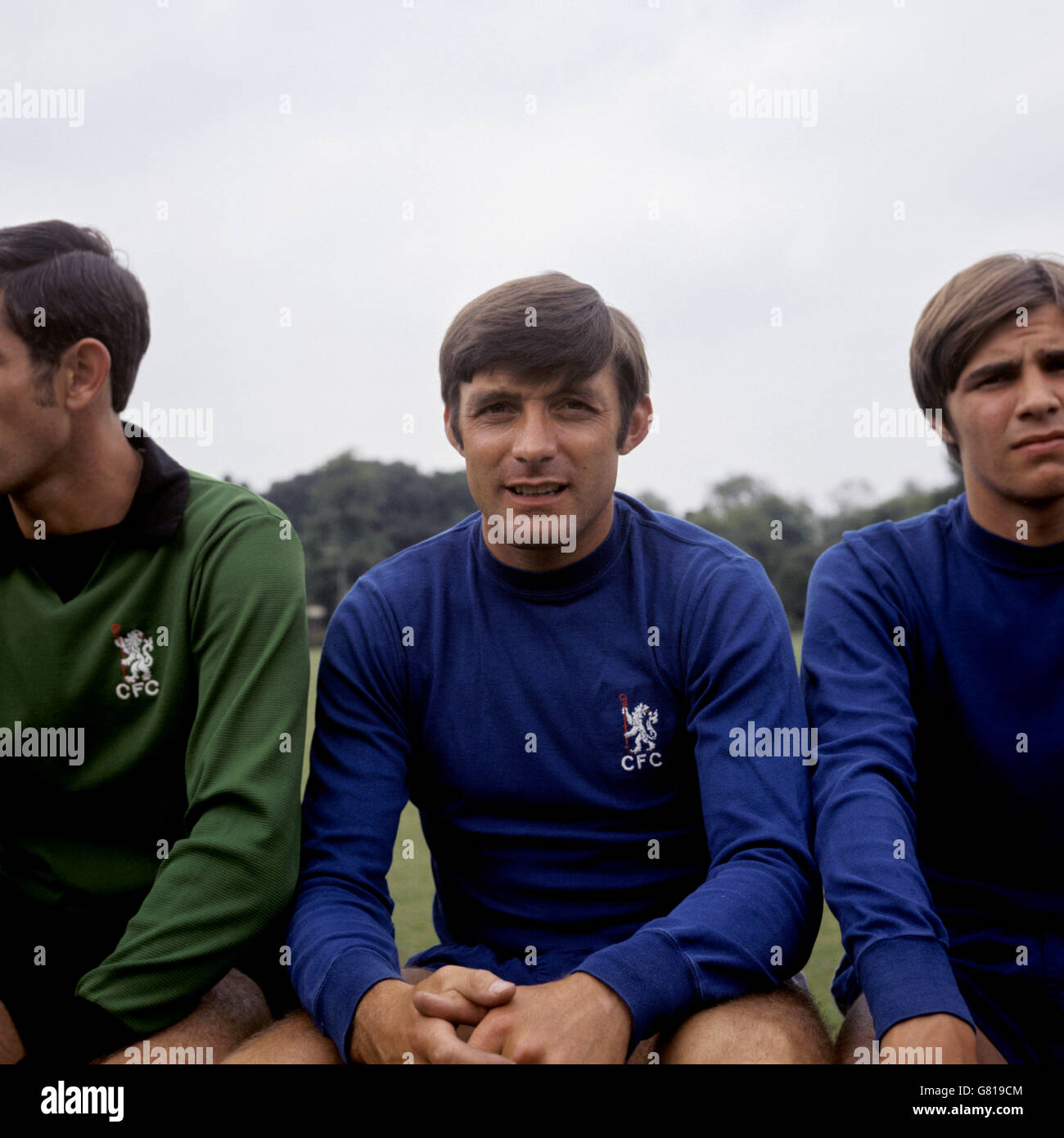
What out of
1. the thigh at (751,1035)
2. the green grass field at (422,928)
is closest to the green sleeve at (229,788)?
the thigh at (751,1035)

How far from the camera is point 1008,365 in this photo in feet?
7.74

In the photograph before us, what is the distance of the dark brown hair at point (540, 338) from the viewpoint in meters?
2.41

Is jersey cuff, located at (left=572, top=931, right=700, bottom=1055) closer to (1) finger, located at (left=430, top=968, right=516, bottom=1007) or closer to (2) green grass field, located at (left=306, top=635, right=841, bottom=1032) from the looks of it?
(1) finger, located at (left=430, top=968, right=516, bottom=1007)

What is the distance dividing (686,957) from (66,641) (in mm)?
1393

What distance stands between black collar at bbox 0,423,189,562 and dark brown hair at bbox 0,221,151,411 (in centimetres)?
17

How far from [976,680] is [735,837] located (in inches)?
25.2

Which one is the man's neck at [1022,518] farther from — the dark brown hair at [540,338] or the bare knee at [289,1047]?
the bare knee at [289,1047]

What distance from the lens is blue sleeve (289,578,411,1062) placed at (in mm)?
2045

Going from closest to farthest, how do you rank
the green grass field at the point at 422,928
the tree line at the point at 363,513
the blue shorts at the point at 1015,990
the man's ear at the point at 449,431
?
1. the blue shorts at the point at 1015,990
2. the man's ear at the point at 449,431
3. the green grass field at the point at 422,928
4. the tree line at the point at 363,513

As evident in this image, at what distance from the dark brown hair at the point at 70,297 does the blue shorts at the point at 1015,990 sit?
2033mm

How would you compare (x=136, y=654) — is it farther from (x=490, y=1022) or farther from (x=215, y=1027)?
(x=490, y=1022)

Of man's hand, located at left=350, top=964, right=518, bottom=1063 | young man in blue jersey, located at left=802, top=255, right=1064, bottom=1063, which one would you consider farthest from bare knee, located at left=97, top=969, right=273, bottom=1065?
young man in blue jersey, located at left=802, top=255, right=1064, bottom=1063

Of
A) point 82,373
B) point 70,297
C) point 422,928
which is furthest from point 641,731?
point 422,928
